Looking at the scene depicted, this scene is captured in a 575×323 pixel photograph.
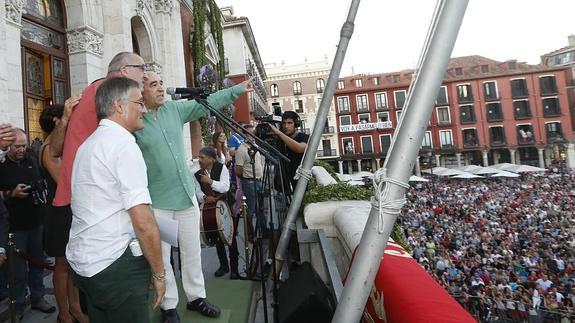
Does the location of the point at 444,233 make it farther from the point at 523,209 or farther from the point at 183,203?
the point at 183,203

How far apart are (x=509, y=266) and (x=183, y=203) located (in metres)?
14.2

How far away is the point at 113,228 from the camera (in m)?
1.55

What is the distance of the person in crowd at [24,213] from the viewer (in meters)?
3.23

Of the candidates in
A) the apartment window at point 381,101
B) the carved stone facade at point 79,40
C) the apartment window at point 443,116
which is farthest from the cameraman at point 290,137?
the apartment window at point 443,116

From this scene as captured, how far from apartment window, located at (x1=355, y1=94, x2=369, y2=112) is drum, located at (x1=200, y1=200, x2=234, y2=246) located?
49.4 metres

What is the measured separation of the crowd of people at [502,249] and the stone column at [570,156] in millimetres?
21852

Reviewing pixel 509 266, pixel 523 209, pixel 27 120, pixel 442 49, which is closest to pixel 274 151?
pixel 442 49

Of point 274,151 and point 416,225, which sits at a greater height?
point 274,151

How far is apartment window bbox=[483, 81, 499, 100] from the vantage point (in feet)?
157

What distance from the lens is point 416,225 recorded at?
18859mm

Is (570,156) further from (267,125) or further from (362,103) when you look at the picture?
(267,125)

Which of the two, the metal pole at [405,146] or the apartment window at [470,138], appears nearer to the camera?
the metal pole at [405,146]

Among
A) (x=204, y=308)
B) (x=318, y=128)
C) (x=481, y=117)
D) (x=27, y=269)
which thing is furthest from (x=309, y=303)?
(x=481, y=117)

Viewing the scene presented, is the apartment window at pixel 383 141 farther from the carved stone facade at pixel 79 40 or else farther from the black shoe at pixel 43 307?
the black shoe at pixel 43 307
